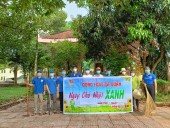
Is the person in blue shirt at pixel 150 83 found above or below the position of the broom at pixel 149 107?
above

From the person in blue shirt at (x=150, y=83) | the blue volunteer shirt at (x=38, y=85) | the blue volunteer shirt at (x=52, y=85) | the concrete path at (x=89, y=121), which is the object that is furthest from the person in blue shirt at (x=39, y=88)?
the person in blue shirt at (x=150, y=83)

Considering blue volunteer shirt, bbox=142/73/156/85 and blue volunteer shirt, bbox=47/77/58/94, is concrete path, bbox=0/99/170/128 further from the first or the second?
blue volunteer shirt, bbox=142/73/156/85

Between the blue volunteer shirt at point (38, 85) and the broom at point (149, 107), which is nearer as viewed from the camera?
the broom at point (149, 107)

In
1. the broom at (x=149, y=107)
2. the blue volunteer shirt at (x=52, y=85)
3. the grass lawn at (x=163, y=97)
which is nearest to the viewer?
the broom at (x=149, y=107)

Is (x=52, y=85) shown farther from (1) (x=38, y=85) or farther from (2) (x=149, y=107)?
(2) (x=149, y=107)

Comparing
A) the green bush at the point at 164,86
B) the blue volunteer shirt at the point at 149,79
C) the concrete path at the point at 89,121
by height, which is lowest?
the concrete path at the point at 89,121

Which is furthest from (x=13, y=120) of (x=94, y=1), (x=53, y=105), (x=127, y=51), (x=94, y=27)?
(x=127, y=51)

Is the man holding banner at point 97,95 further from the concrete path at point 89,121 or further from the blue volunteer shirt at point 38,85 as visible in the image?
the blue volunteer shirt at point 38,85

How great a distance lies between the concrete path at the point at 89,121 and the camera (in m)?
10.1

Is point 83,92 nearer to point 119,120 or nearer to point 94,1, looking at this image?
point 119,120

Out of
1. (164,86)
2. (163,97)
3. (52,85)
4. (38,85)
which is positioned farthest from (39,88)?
(164,86)

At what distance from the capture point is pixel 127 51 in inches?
859

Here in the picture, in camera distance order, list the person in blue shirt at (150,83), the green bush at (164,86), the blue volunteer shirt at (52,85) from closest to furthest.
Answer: the person in blue shirt at (150,83)
the blue volunteer shirt at (52,85)
the green bush at (164,86)

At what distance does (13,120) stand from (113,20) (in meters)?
10.2
